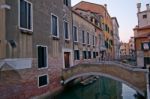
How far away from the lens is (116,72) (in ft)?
41.3

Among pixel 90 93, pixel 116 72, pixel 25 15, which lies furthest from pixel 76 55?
pixel 25 15

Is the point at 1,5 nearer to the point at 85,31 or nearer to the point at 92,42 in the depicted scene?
the point at 85,31

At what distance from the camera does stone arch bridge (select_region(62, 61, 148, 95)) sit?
11758 millimetres

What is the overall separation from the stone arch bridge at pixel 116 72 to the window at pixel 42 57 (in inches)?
93.1

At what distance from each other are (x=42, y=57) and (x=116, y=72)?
13.2ft

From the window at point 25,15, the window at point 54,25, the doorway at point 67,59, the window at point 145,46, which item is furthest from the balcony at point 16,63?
the window at point 145,46

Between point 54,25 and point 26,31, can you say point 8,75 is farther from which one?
point 54,25

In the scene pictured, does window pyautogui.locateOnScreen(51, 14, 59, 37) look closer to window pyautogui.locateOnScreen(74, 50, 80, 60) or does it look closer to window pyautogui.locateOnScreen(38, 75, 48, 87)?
window pyautogui.locateOnScreen(38, 75, 48, 87)

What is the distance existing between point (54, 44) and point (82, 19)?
7431 mm

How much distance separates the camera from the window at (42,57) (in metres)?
11.9

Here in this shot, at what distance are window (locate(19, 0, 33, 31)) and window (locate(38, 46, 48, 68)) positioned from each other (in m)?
1.48

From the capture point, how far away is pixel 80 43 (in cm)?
1975

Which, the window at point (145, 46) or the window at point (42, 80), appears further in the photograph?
the window at point (145, 46)

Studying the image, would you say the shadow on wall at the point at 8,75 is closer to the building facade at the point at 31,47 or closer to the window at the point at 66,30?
the building facade at the point at 31,47
